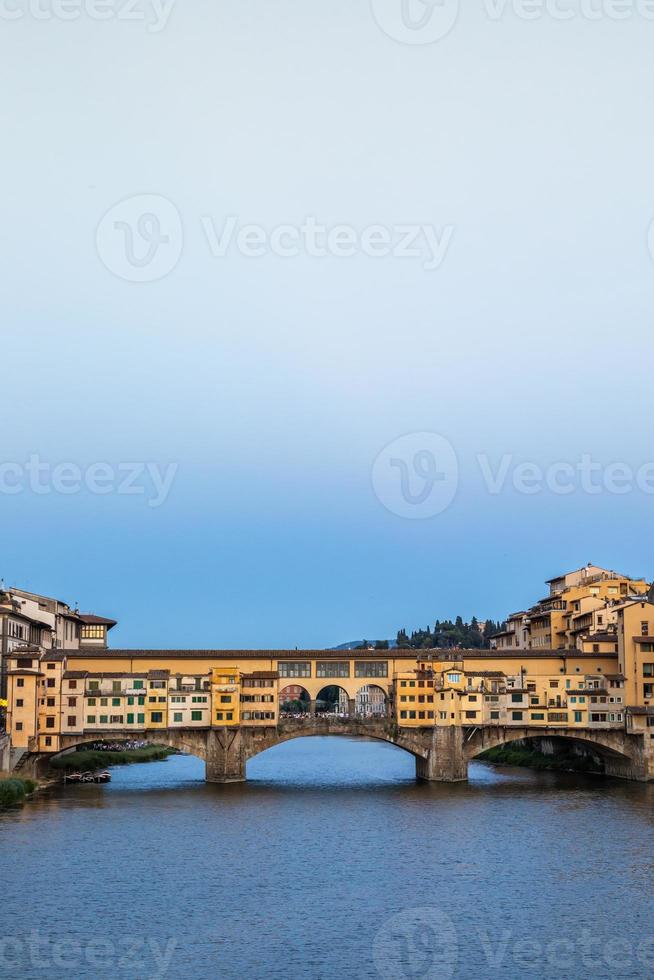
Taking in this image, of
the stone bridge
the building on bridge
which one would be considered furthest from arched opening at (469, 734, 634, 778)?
A: the building on bridge

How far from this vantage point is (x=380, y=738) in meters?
71.8

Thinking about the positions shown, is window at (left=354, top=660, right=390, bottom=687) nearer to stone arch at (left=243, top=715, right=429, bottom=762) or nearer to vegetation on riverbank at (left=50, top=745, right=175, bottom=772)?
stone arch at (left=243, top=715, right=429, bottom=762)

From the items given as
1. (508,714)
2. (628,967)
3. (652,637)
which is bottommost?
(628,967)

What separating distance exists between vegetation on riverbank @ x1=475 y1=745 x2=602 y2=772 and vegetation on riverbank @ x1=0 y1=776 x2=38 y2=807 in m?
39.7

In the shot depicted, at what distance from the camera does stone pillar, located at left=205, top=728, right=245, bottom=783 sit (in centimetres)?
7231

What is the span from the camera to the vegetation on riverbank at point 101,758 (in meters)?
80.8

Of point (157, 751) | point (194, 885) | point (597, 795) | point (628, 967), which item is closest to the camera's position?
point (628, 967)

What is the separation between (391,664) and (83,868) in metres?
36.9

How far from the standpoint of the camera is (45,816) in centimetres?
5731

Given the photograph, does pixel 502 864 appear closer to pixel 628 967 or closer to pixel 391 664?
pixel 628 967

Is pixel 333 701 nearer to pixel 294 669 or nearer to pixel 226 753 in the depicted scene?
pixel 294 669

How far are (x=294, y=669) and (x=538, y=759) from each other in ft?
77.0

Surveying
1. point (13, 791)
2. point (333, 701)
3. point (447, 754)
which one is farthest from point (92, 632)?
point (333, 701)

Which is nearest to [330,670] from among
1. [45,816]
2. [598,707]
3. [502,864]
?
[598,707]
